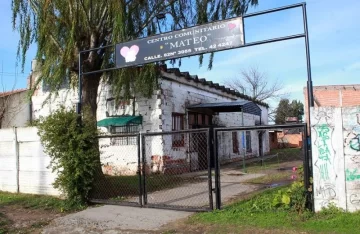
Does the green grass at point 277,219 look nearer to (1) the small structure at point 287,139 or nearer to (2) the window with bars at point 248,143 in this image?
(2) the window with bars at point 248,143

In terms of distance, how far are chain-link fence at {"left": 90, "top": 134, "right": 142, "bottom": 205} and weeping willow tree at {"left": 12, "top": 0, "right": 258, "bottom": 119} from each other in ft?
7.41

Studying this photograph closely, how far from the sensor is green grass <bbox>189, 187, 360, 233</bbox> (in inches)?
244

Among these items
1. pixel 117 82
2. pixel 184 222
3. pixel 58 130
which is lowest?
pixel 184 222

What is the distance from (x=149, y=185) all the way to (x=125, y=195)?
210 centimetres

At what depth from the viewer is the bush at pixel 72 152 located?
9195mm

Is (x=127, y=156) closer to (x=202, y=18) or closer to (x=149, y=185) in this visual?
(x=149, y=185)

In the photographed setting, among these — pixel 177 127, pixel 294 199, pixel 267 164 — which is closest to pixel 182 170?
pixel 177 127

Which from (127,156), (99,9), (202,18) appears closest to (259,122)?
(127,156)

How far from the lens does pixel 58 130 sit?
30.5ft

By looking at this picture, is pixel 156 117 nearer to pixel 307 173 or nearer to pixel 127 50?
pixel 127 50

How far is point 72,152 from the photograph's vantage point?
9203mm

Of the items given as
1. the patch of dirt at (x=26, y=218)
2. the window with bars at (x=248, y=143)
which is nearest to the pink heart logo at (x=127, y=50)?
the patch of dirt at (x=26, y=218)

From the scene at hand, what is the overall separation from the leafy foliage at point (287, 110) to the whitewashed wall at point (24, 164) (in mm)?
49740

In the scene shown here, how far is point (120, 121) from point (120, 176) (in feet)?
7.57
